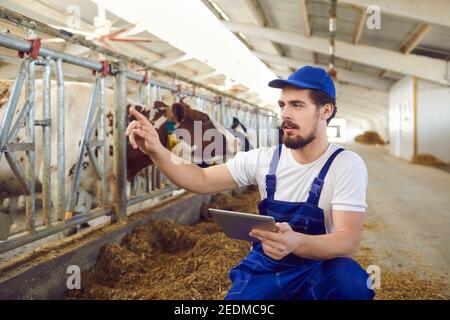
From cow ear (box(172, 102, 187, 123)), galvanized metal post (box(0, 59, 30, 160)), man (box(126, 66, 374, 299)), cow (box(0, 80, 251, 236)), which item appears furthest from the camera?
cow (box(0, 80, 251, 236))

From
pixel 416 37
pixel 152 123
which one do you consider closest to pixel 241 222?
pixel 152 123

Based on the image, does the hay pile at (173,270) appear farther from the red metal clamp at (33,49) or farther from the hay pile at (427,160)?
the hay pile at (427,160)

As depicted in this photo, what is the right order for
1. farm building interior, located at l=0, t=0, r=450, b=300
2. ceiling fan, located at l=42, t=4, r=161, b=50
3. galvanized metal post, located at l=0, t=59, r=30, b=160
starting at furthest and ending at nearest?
ceiling fan, located at l=42, t=4, r=161, b=50
farm building interior, located at l=0, t=0, r=450, b=300
galvanized metal post, located at l=0, t=59, r=30, b=160

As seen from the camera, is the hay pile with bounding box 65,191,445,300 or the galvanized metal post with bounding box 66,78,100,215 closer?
the hay pile with bounding box 65,191,445,300

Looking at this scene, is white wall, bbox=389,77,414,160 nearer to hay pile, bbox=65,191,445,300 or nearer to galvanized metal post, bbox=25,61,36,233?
hay pile, bbox=65,191,445,300

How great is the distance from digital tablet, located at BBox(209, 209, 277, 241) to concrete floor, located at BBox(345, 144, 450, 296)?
6.69 feet

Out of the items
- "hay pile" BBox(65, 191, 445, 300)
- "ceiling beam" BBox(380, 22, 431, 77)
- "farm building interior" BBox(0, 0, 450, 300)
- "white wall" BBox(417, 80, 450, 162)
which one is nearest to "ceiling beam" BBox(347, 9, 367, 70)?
"farm building interior" BBox(0, 0, 450, 300)

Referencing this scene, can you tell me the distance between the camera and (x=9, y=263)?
2.53m

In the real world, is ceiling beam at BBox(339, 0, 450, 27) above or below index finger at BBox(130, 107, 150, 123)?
above

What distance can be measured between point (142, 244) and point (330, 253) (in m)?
2.20

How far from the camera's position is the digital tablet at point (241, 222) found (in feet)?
5.01

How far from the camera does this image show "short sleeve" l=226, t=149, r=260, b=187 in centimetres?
215

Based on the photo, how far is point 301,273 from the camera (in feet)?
5.78

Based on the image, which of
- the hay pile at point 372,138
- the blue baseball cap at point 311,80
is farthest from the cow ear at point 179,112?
the hay pile at point 372,138
